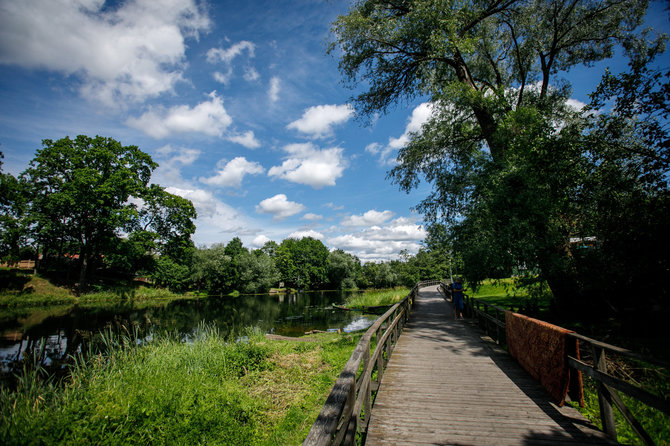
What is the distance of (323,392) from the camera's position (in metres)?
6.30

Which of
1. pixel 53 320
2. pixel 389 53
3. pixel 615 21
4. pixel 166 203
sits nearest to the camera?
pixel 615 21

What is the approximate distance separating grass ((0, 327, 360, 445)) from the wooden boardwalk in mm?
1664

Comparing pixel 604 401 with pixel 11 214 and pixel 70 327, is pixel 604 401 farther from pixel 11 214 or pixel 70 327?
pixel 11 214

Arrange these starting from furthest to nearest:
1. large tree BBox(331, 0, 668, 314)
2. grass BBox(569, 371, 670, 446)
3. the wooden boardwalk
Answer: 1. large tree BBox(331, 0, 668, 314)
2. grass BBox(569, 371, 670, 446)
3. the wooden boardwalk

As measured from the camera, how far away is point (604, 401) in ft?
12.3

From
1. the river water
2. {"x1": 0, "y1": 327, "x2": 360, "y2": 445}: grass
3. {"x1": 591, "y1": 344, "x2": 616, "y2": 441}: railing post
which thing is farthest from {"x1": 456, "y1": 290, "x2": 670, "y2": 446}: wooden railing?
the river water

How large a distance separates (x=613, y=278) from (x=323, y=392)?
7.77 m

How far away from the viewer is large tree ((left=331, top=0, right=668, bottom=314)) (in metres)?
7.86

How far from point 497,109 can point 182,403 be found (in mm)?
12666

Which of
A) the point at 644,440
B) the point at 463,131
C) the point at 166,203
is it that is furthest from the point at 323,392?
the point at 166,203

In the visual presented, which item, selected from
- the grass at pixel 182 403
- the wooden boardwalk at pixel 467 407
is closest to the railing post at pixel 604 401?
the wooden boardwalk at pixel 467 407

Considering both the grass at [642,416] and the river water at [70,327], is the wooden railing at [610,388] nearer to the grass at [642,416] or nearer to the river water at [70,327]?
the grass at [642,416]

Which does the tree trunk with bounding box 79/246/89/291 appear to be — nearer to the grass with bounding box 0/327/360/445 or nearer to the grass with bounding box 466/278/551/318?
the grass with bounding box 0/327/360/445

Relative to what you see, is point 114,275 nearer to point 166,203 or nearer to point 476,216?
point 166,203
